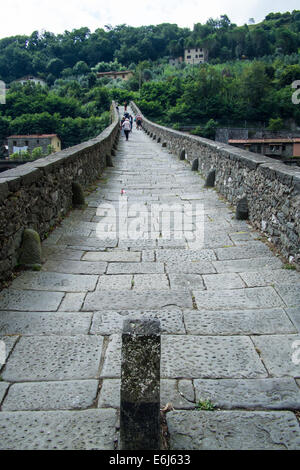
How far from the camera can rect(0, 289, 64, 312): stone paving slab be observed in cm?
348

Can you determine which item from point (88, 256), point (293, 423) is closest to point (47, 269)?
point (88, 256)

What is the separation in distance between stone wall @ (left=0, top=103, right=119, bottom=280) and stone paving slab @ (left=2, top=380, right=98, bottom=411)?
1.62 meters

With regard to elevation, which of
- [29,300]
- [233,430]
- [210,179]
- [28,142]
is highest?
[28,142]

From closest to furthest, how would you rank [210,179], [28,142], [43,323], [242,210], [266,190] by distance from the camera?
[43,323] < [266,190] < [242,210] < [210,179] < [28,142]

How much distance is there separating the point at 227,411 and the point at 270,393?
32cm

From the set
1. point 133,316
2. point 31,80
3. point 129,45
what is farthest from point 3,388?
point 129,45

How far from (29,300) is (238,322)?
1.80 meters

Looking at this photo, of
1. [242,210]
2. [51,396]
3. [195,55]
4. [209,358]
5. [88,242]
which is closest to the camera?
[51,396]

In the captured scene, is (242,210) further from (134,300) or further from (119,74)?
(119,74)

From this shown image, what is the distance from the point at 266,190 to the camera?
529cm

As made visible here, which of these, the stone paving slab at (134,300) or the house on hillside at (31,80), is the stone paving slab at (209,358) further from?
the house on hillside at (31,80)

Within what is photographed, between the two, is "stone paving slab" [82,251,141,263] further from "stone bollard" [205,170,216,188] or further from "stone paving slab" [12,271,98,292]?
"stone bollard" [205,170,216,188]

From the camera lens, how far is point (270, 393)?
2410 millimetres
